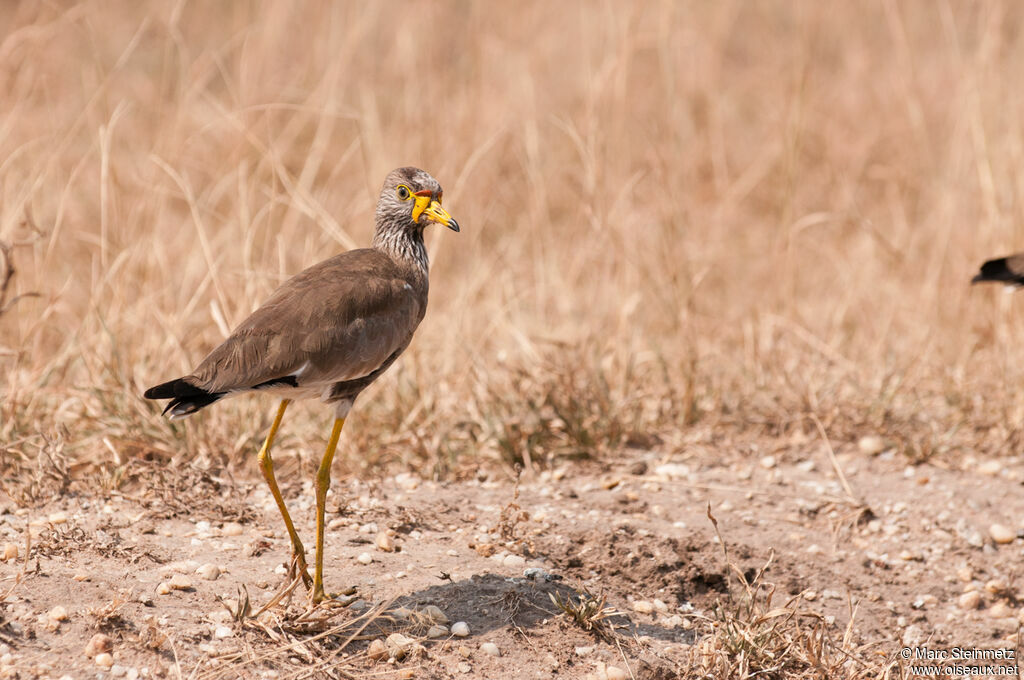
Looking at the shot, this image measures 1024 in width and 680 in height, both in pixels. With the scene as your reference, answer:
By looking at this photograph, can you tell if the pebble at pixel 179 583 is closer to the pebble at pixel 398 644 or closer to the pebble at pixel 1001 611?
A: the pebble at pixel 398 644

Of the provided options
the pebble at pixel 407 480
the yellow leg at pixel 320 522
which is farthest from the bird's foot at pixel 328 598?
the pebble at pixel 407 480

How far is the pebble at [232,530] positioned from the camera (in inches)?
148

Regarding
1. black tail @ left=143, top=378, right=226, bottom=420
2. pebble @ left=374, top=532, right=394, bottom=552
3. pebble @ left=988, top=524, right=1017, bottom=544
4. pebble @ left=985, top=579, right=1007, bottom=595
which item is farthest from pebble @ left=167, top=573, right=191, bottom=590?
pebble @ left=988, top=524, right=1017, bottom=544

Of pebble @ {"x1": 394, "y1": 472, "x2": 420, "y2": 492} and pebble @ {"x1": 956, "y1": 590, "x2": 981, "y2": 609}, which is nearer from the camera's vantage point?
pebble @ {"x1": 956, "y1": 590, "x2": 981, "y2": 609}

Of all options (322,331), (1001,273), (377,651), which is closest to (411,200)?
(322,331)

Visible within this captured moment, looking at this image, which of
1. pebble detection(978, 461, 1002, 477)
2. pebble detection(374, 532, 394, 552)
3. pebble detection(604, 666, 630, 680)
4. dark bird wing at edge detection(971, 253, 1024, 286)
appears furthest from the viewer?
dark bird wing at edge detection(971, 253, 1024, 286)

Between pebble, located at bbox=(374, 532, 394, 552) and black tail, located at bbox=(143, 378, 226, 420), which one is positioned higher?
black tail, located at bbox=(143, 378, 226, 420)

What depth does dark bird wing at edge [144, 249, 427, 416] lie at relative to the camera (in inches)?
126

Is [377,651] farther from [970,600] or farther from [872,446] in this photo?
[872,446]

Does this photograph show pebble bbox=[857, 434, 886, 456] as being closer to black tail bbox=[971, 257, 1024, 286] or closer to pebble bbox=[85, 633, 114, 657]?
black tail bbox=[971, 257, 1024, 286]

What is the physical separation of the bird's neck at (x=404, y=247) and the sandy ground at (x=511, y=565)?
0.88 m

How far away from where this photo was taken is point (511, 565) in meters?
3.64

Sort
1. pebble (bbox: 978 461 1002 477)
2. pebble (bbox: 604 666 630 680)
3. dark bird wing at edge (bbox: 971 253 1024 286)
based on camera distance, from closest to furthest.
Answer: pebble (bbox: 604 666 630 680) → pebble (bbox: 978 461 1002 477) → dark bird wing at edge (bbox: 971 253 1024 286)

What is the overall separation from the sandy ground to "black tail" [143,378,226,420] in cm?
54
